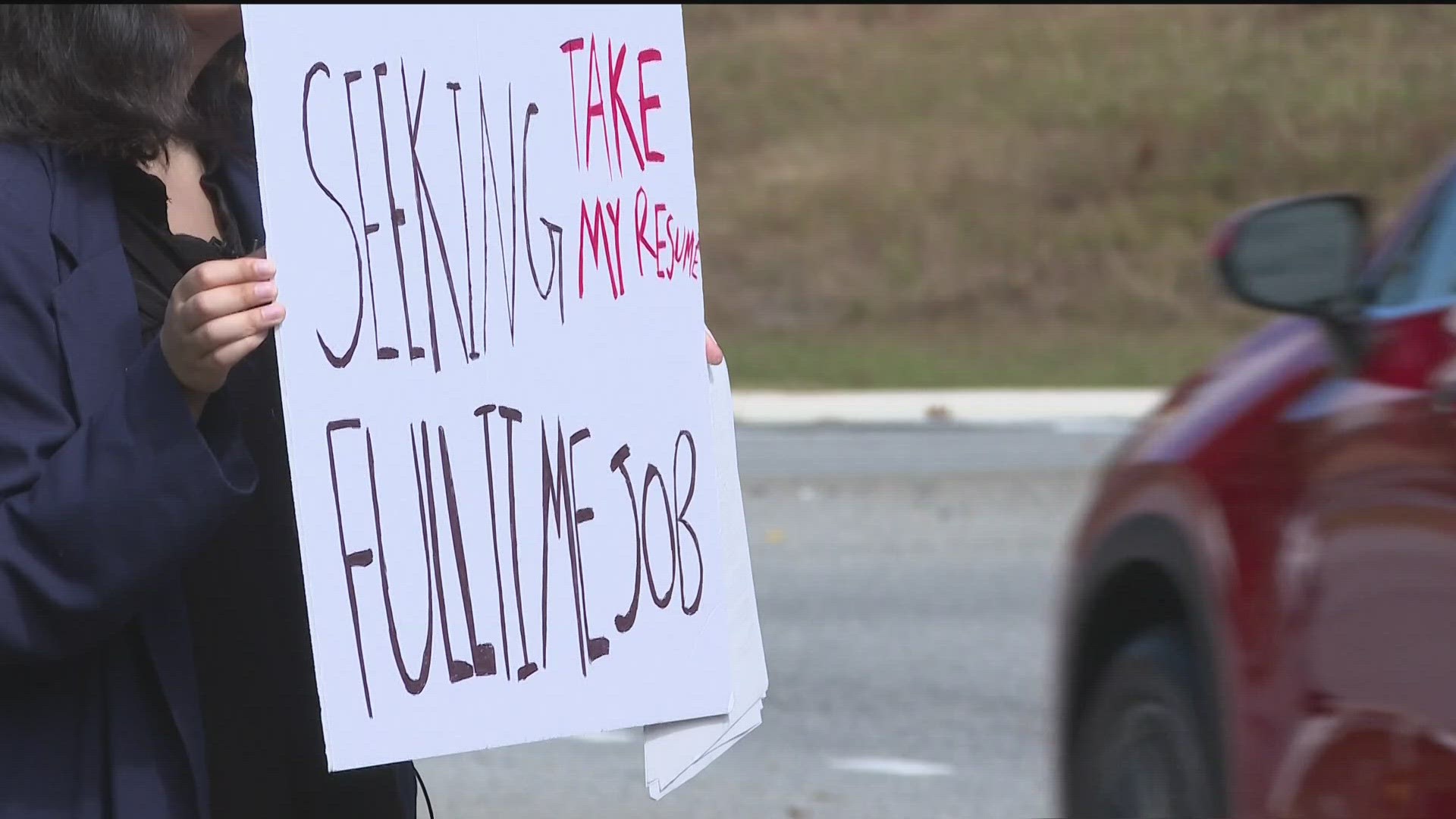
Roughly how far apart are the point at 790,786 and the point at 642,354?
3.86 m

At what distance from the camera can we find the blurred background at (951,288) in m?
6.60

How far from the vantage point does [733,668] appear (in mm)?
2559

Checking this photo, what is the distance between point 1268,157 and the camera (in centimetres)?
3725

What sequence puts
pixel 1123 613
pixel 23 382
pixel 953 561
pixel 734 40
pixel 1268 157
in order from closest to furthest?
pixel 23 382 < pixel 1123 613 < pixel 953 561 < pixel 1268 157 < pixel 734 40

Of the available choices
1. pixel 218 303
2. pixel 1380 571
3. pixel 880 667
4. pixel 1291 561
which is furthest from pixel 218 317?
pixel 880 667

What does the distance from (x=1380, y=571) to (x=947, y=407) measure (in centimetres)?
1573

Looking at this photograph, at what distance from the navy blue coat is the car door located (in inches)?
55.0

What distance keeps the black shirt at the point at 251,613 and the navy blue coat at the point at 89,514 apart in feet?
0.18

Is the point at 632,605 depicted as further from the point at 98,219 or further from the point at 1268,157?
the point at 1268,157

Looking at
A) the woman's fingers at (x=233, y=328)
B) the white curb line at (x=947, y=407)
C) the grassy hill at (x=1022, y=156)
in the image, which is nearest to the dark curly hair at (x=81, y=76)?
the woman's fingers at (x=233, y=328)

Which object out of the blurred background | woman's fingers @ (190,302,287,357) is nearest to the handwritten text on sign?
woman's fingers @ (190,302,287,357)

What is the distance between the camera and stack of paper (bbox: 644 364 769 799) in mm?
2514

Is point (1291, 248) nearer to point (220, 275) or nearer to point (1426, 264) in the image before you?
point (1426, 264)

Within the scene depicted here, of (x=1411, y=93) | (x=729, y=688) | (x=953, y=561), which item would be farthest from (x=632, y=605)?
(x=1411, y=93)
